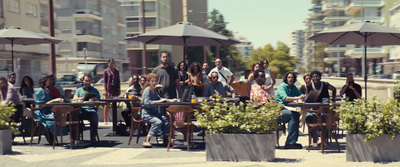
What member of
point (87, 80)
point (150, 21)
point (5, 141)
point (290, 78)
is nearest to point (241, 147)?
point (290, 78)

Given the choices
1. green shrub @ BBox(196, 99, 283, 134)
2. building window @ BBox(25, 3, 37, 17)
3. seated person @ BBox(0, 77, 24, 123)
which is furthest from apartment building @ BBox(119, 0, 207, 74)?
green shrub @ BBox(196, 99, 283, 134)

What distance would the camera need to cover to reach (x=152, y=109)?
12438 mm

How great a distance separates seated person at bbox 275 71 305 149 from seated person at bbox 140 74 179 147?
7.10 feet

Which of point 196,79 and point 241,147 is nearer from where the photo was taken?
point 241,147

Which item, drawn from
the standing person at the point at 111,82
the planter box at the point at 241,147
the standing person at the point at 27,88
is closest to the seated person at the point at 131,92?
the standing person at the point at 111,82

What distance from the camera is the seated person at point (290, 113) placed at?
1174 centimetres

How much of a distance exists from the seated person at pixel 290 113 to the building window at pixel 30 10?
5173 cm

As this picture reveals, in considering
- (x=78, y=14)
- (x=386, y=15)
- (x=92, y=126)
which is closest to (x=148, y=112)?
(x=92, y=126)

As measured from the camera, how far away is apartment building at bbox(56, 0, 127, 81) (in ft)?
252

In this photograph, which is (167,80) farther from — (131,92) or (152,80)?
(131,92)

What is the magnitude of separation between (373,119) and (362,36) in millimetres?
5288

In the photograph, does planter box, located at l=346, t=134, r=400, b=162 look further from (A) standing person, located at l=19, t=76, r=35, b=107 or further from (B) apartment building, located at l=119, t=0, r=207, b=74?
(B) apartment building, located at l=119, t=0, r=207, b=74

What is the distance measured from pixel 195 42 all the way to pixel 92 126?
12.4ft

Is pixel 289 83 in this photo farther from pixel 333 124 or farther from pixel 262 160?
pixel 262 160
